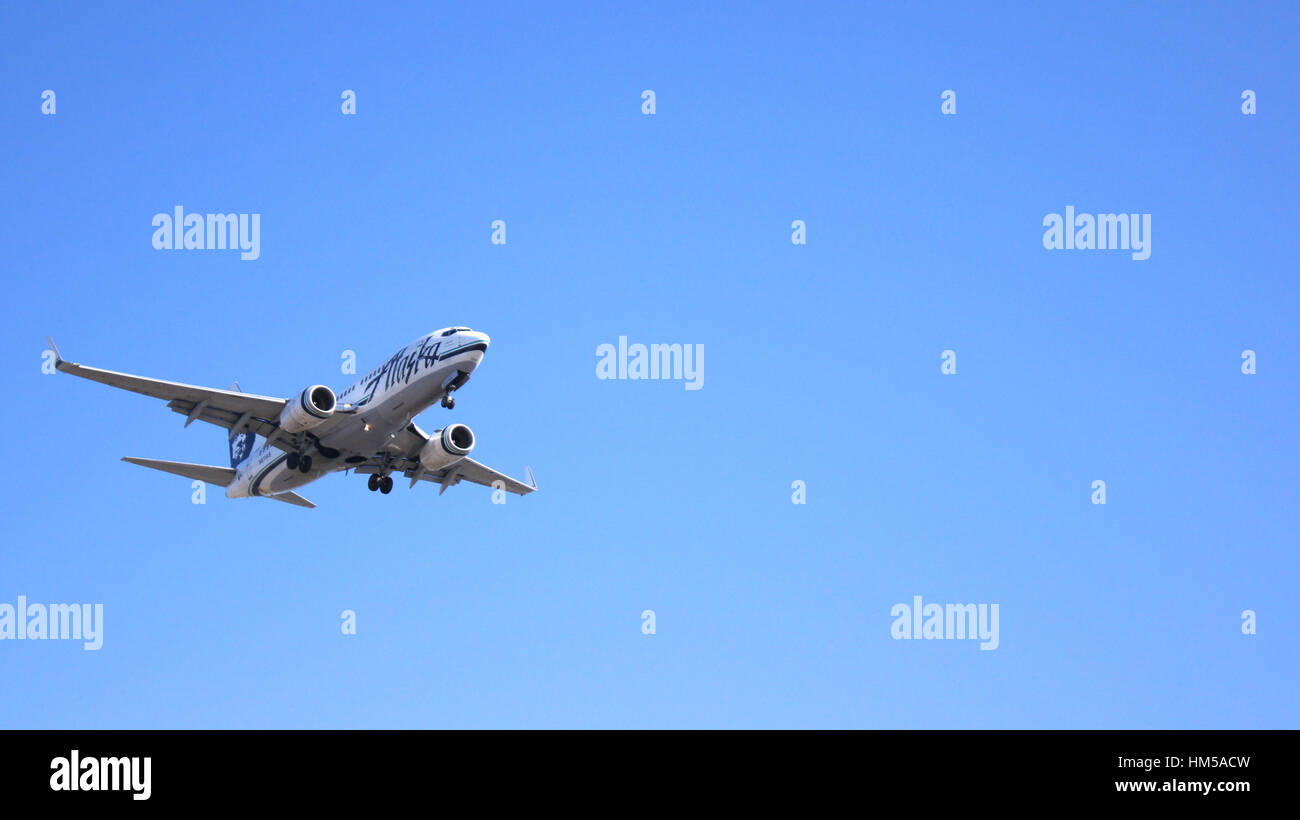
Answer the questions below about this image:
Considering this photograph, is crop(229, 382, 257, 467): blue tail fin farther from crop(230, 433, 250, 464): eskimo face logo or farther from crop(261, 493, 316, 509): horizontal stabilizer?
crop(261, 493, 316, 509): horizontal stabilizer

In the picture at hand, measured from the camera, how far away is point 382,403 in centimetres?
→ 5306

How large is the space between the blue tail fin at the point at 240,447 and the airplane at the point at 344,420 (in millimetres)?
175

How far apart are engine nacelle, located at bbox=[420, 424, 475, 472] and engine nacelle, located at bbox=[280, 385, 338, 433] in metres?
5.81

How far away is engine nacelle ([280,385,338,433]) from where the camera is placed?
170ft

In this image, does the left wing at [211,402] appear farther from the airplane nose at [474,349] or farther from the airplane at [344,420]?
the airplane nose at [474,349]

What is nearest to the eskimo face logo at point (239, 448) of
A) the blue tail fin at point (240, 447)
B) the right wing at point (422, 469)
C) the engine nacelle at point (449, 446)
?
the blue tail fin at point (240, 447)

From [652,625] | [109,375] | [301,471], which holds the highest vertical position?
[109,375]

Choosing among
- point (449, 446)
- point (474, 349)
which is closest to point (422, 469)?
point (449, 446)

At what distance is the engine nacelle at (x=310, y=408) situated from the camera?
51.8 metres

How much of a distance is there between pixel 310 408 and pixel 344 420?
2.74 metres
